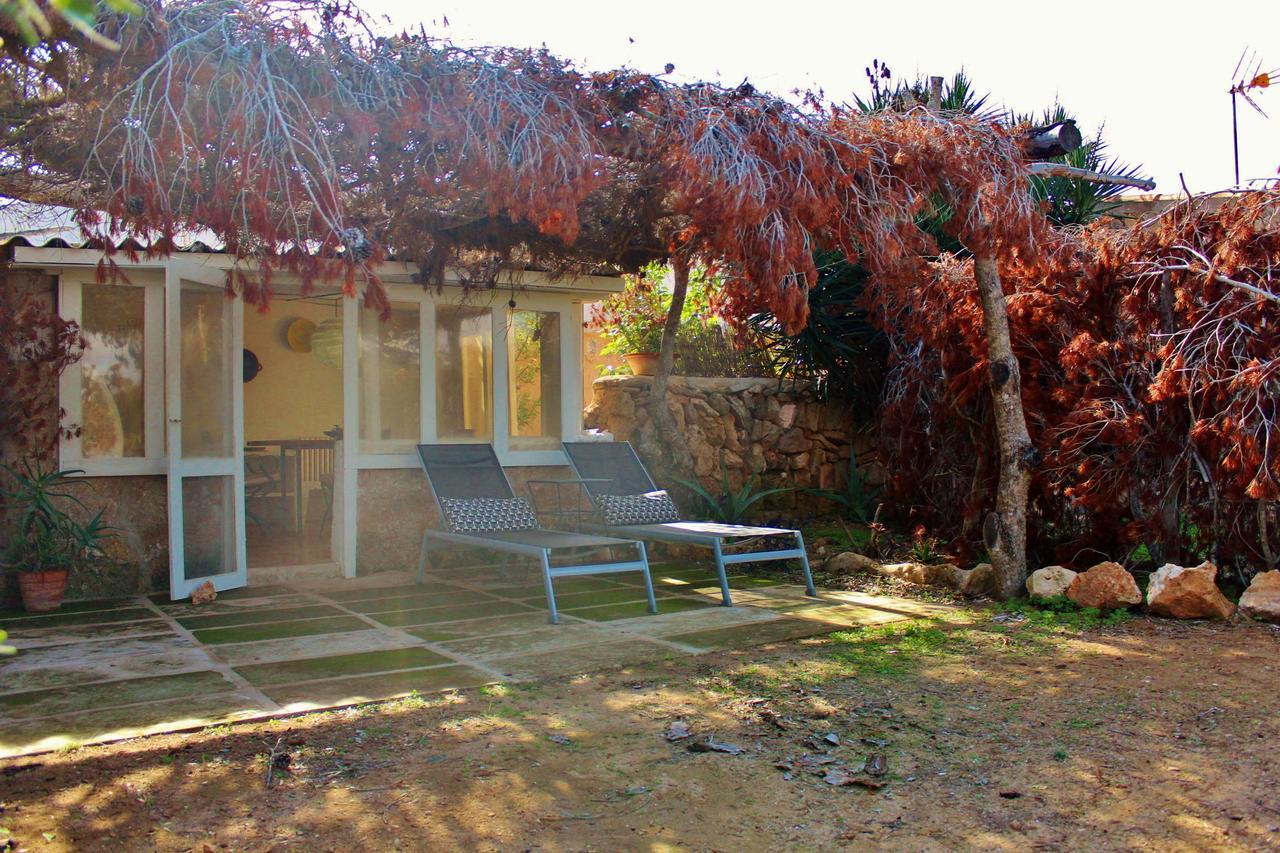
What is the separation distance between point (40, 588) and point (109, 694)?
2.62 metres

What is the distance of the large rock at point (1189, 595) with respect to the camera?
5652mm

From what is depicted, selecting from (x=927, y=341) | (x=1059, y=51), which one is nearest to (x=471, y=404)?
(x=927, y=341)

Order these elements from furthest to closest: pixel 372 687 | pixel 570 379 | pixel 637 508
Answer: pixel 570 379 < pixel 637 508 < pixel 372 687

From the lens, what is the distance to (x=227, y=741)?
373 cm

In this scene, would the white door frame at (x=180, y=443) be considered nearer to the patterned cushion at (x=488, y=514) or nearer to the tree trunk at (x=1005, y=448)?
the patterned cushion at (x=488, y=514)

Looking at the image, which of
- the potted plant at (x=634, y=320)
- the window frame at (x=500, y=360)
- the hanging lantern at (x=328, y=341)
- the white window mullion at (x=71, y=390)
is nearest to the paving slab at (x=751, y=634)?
the window frame at (x=500, y=360)

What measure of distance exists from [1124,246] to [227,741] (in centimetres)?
558

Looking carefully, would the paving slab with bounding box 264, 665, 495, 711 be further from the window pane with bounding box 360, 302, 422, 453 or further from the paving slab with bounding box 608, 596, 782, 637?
the window pane with bounding box 360, 302, 422, 453

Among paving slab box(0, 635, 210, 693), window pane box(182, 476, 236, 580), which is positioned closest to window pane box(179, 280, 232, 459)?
window pane box(182, 476, 236, 580)

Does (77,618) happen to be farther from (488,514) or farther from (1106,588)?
(1106,588)

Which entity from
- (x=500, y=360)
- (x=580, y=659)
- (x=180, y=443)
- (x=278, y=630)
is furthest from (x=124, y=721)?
(x=500, y=360)

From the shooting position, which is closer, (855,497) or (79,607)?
(79,607)

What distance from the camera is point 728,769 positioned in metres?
3.51

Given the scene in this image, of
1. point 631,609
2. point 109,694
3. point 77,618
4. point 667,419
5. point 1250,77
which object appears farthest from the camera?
point 667,419
